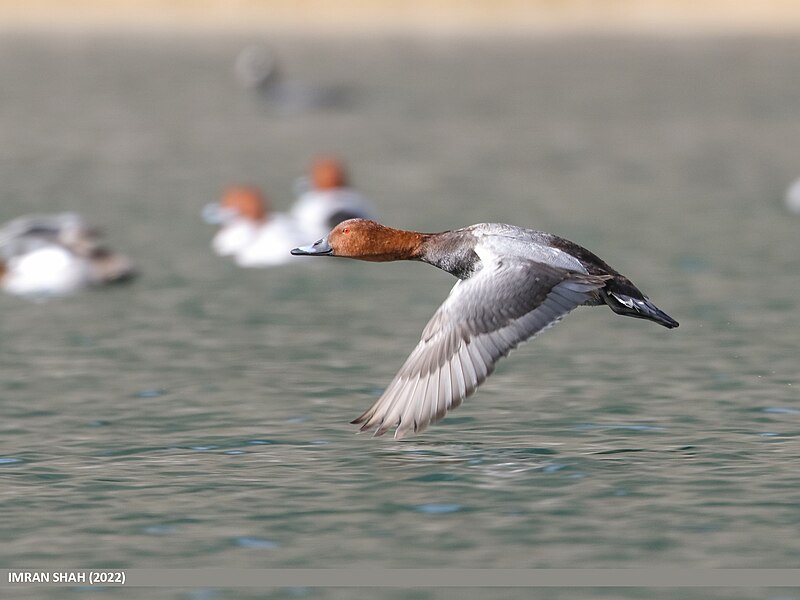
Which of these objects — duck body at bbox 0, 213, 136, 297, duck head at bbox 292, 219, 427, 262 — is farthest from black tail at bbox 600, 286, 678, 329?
duck body at bbox 0, 213, 136, 297

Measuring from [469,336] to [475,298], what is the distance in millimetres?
269

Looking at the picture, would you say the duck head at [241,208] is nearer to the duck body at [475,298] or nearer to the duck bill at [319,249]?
the duck bill at [319,249]

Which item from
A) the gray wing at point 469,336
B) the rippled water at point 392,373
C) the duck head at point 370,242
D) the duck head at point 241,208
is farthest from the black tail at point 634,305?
the duck head at point 241,208

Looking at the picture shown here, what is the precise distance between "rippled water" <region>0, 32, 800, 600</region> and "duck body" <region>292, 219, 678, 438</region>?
487 millimetres

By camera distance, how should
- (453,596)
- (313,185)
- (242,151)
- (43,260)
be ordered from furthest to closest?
(242,151) < (313,185) < (43,260) < (453,596)

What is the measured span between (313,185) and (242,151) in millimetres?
8553

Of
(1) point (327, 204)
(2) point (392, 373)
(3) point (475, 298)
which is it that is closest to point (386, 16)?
(1) point (327, 204)

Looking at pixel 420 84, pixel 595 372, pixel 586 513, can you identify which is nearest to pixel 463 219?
pixel 595 372

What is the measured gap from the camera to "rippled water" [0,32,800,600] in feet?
26.9

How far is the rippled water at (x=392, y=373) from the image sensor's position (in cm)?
820

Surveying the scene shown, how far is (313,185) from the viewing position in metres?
19.6

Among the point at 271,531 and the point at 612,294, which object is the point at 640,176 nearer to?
the point at 612,294

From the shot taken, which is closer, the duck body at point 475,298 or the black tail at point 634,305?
the duck body at point 475,298

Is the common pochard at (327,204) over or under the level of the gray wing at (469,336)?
over
